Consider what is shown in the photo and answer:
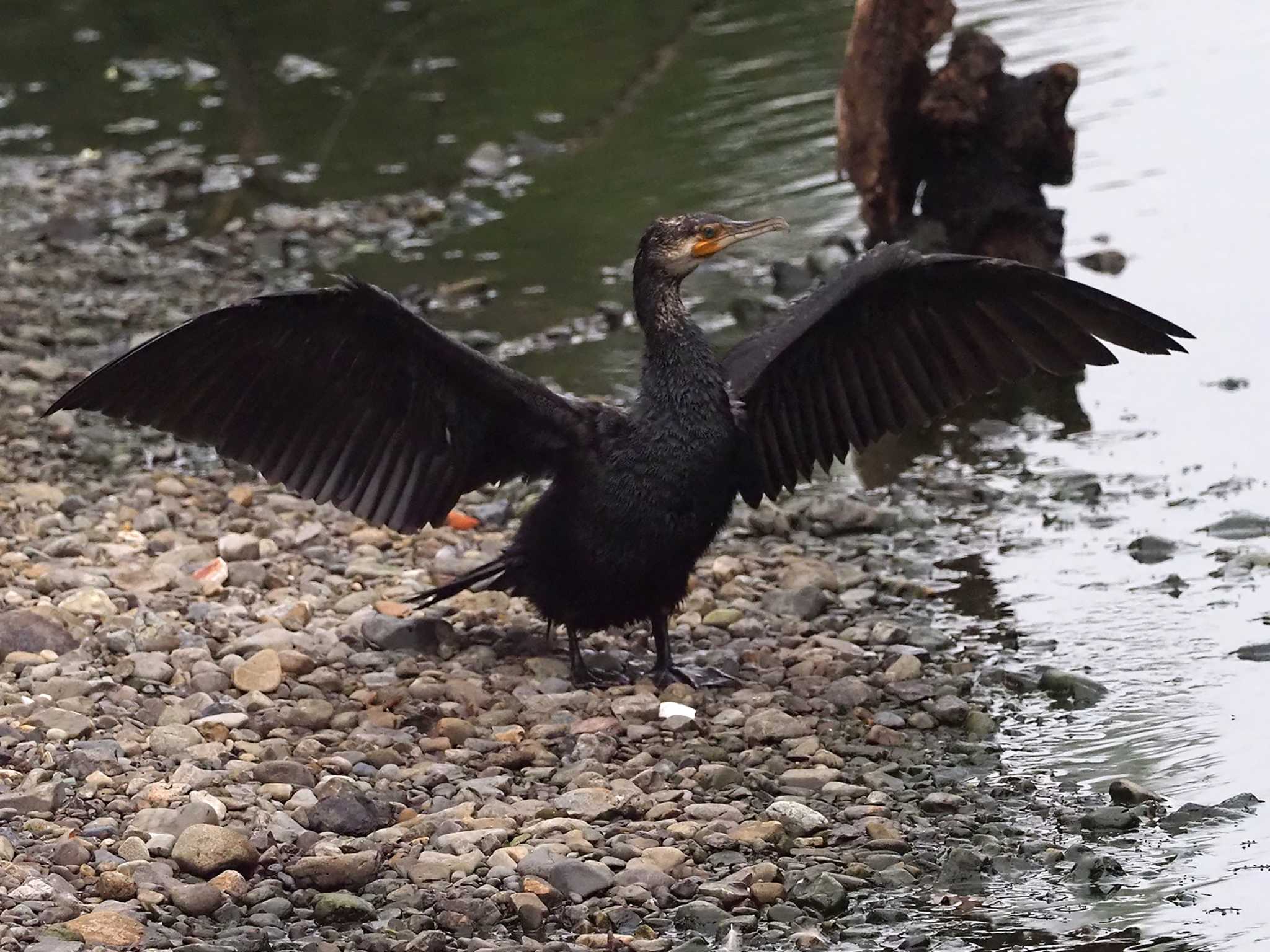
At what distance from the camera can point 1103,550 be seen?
698 cm

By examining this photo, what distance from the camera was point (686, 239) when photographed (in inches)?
233

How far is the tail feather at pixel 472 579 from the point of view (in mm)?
6020

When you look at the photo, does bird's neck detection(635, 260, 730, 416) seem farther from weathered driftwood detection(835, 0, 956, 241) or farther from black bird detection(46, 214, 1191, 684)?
weathered driftwood detection(835, 0, 956, 241)

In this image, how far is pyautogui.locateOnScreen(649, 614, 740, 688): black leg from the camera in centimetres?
599

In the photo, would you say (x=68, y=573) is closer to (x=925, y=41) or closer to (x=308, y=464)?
(x=308, y=464)

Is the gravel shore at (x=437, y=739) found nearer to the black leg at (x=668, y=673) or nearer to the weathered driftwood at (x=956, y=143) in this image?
the black leg at (x=668, y=673)

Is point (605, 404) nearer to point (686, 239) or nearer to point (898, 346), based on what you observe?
point (686, 239)

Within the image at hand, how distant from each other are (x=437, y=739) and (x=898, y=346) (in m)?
1.93

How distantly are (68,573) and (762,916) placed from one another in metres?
3.08

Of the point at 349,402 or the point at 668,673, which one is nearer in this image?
the point at 349,402

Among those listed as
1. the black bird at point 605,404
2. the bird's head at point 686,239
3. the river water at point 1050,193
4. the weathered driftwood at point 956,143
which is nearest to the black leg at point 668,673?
the black bird at point 605,404

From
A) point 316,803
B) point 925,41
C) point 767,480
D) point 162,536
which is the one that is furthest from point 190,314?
point 316,803

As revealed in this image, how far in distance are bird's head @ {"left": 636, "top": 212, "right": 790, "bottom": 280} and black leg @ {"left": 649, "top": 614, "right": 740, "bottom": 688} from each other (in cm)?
111

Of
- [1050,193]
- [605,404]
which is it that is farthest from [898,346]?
[1050,193]
